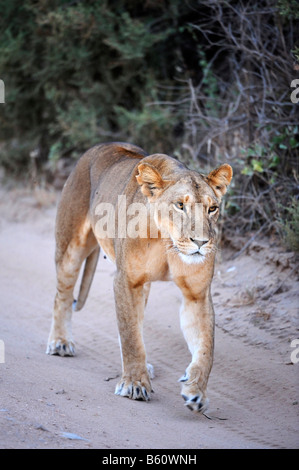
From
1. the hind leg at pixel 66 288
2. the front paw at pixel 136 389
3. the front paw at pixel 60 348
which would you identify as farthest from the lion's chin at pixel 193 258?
the front paw at pixel 60 348

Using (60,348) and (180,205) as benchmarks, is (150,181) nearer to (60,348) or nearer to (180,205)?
(180,205)

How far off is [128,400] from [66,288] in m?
1.68

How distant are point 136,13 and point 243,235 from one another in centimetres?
479

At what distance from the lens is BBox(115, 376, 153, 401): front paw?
4.64 meters

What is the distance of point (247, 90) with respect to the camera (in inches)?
305

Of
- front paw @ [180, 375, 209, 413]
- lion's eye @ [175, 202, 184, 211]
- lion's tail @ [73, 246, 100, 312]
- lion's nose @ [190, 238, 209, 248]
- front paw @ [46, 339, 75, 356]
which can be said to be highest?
lion's eye @ [175, 202, 184, 211]

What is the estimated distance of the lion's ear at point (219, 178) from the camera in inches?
178

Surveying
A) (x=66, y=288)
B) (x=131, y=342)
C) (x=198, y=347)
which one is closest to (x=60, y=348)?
(x=66, y=288)

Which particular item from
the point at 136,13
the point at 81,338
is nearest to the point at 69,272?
the point at 81,338

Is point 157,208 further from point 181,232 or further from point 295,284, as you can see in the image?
point 295,284

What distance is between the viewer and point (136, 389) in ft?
15.3

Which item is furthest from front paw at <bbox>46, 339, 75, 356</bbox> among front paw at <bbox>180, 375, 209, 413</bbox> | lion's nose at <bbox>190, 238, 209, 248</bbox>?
lion's nose at <bbox>190, 238, 209, 248</bbox>

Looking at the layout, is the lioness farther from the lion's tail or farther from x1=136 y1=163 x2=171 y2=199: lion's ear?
the lion's tail

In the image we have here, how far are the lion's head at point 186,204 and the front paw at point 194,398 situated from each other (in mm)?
761
